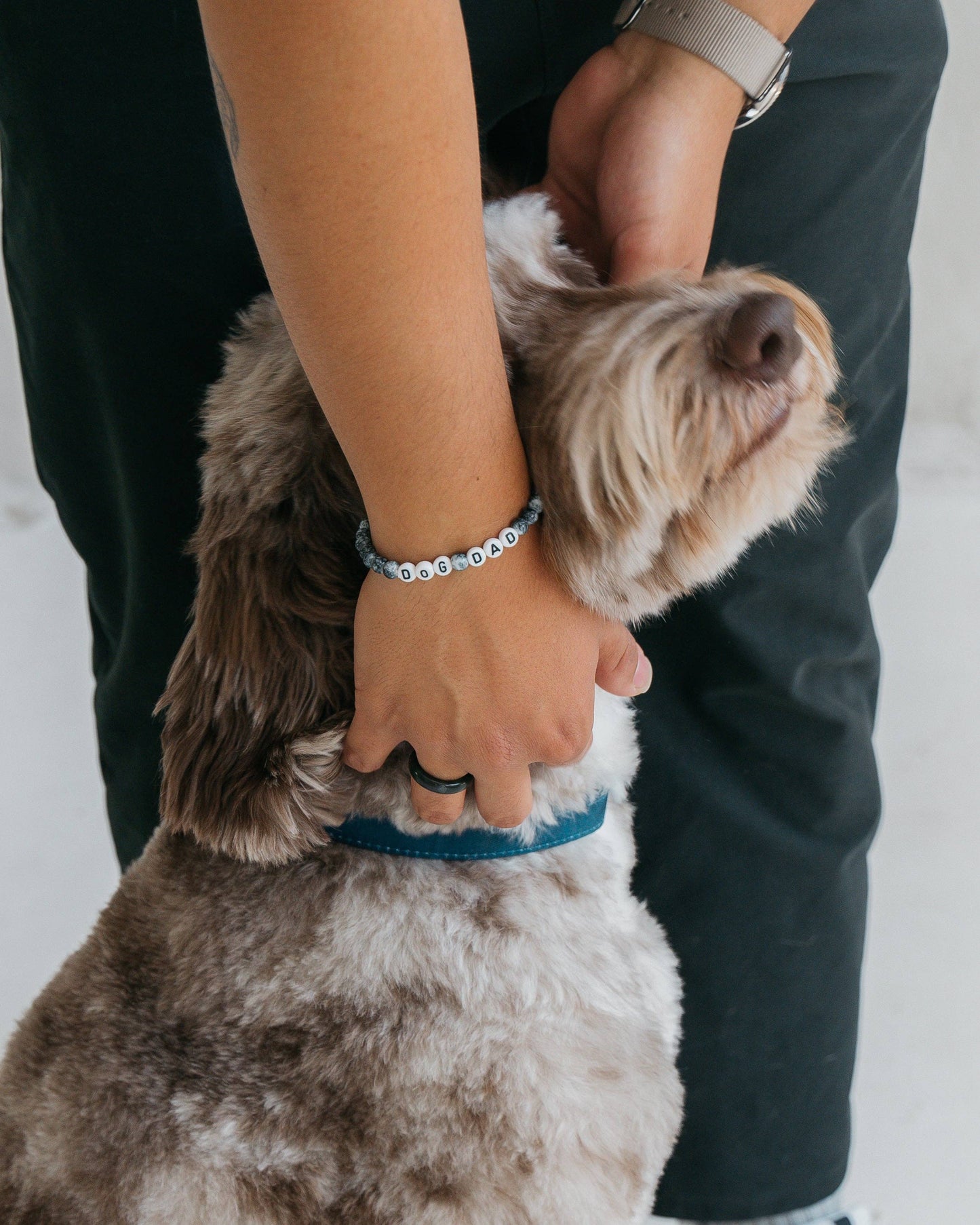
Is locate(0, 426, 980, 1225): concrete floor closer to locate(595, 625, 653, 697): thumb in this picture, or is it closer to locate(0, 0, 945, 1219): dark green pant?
locate(0, 0, 945, 1219): dark green pant

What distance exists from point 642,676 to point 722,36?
2.17ft

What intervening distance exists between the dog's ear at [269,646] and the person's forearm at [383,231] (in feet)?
0.42

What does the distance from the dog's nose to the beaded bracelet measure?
0.20m

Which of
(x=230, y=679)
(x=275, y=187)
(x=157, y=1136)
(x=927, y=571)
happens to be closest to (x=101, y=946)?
(x=157, y=1136)

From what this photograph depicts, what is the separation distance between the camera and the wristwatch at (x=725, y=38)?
117 centimetres

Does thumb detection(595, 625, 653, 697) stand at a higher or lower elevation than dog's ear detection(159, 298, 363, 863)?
lower

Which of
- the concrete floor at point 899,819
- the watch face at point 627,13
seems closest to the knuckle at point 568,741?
the watch face at point 627,13

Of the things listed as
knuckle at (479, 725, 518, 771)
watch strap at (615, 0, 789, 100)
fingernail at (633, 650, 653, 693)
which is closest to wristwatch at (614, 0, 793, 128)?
watch strap at (615, 0, 789, 100)

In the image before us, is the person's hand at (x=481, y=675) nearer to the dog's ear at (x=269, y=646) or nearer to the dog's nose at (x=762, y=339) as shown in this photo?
the dog's ear at (x=269, y=646)

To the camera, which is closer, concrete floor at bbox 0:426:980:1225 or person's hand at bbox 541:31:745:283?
person's hand at bbox 541:31:745:283

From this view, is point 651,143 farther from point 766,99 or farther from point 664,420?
point 664,420

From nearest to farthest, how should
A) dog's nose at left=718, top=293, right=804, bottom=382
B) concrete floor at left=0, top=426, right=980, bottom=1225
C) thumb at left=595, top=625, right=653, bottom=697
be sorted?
dog's nose at left=718, top=293, right=804, bottom=382, thumb at left=595, top=625, right=653, bottom=697, concrete floor at left=0, top=426, right=980, bottom=1225

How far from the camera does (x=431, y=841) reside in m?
1.16

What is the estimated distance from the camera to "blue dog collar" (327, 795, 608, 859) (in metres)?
1.16
